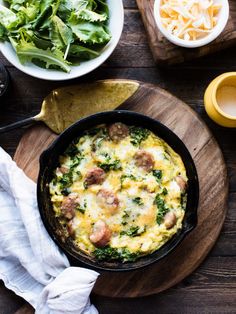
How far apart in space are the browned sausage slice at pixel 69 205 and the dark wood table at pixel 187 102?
0.48 meters

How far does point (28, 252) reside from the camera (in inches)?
105

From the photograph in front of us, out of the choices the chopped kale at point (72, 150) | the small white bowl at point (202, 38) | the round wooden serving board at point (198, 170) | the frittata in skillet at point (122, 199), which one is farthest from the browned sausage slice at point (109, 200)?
the small white bowl at point (202, 38)

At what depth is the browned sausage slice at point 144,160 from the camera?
258 cm

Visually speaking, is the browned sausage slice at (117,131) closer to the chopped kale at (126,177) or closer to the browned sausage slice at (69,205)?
the chopped kale at (126,177)

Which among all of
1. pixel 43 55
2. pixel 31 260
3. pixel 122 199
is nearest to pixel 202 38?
pixel 43 55

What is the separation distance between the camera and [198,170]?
275 centimetres

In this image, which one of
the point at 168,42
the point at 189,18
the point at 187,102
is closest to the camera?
the point at 189,18

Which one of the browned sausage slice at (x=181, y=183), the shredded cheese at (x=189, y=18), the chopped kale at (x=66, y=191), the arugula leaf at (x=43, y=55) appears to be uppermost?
the arugula leaf at (x=43, y=55)

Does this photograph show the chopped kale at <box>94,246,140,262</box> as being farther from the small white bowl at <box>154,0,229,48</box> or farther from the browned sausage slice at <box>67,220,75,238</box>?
the small white bowl at <box>154,0,229,48</box>

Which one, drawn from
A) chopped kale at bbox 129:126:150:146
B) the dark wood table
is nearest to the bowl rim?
the dark wood table

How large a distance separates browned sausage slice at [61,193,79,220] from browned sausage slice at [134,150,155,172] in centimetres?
36

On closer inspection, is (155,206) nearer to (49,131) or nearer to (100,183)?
(100,183)

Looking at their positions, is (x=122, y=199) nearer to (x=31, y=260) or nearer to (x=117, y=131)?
(x=117, y=131)

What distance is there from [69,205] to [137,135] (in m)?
0.50
